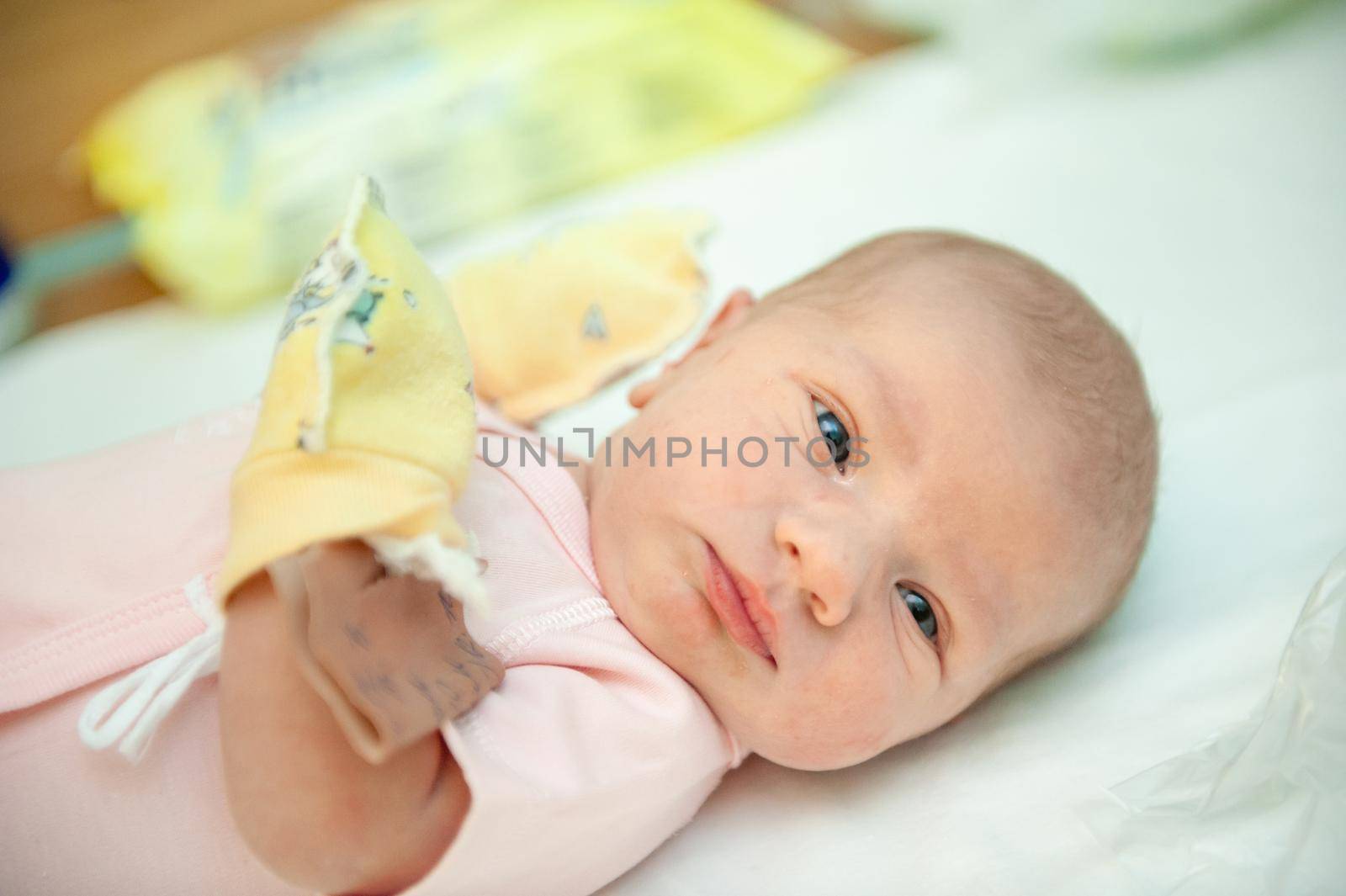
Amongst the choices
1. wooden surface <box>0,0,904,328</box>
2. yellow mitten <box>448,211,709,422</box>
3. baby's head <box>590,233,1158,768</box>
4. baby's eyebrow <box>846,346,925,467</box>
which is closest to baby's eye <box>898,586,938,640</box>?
baby's head <box>590,233,1158,768</box>

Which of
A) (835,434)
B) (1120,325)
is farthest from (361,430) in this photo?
(1120,325)

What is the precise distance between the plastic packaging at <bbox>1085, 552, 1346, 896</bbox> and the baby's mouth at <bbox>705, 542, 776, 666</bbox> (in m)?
0.31

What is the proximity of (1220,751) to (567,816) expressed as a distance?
1.69 ft

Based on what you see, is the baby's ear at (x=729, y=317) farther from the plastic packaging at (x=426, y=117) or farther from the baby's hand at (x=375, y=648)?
the plastic packaging at (x=426, y=117)

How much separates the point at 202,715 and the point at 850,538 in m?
0.50

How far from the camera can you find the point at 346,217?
2.38 ft

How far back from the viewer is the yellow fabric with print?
614 mm

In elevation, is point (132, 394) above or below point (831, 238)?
below

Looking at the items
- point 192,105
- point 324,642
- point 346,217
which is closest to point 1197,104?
point 346,217

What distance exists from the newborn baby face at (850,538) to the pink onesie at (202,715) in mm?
56

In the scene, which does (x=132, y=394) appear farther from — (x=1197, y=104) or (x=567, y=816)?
(x=1197, y=104)

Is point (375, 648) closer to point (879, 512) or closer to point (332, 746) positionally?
point (332, 746)

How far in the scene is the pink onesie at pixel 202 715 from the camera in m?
0.72

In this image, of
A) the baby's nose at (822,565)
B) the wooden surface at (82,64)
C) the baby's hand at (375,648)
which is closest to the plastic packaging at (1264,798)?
the baby's nose at (822,565)
